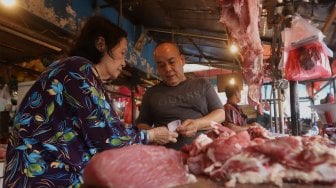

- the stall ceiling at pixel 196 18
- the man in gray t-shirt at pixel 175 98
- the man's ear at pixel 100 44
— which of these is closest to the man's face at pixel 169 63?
the man in gray t-shirt at pixel 175 98

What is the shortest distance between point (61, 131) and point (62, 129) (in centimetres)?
1

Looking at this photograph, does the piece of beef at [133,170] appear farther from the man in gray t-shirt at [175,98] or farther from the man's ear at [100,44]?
the man in gray t-shirt at [175,98]

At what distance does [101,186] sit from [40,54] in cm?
365

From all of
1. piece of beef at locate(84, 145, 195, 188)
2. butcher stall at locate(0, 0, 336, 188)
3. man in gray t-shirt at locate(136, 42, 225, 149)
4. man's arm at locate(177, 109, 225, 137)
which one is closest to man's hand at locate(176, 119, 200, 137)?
man's arm at locate(177, 109, 225, 137)

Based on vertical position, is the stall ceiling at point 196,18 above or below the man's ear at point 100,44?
above

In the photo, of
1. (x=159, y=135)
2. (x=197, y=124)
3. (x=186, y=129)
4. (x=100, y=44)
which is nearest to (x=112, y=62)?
(x=100, y=44)

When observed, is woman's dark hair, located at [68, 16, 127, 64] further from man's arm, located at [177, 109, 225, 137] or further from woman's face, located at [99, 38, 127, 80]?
man's arm, located at [177, 109, 225, 137]

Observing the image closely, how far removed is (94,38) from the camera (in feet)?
7.98

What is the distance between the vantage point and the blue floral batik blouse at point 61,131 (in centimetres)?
188

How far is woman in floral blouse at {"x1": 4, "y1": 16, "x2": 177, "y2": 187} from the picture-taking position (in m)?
1.88

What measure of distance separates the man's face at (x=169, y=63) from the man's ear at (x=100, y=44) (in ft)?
4.76

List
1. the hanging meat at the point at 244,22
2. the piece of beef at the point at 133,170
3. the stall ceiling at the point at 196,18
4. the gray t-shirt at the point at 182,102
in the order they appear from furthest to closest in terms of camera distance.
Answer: the stall ceiling at the point at 196,18 → the gray t-shirt at the point at 182,102 → the hanging meat at the point at 244,22 → the piece of beef at the point at 133,170

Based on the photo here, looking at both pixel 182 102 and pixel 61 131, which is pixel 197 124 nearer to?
pixel 182 102

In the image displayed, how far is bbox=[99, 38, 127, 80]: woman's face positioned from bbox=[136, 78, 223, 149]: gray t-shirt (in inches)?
51.8
